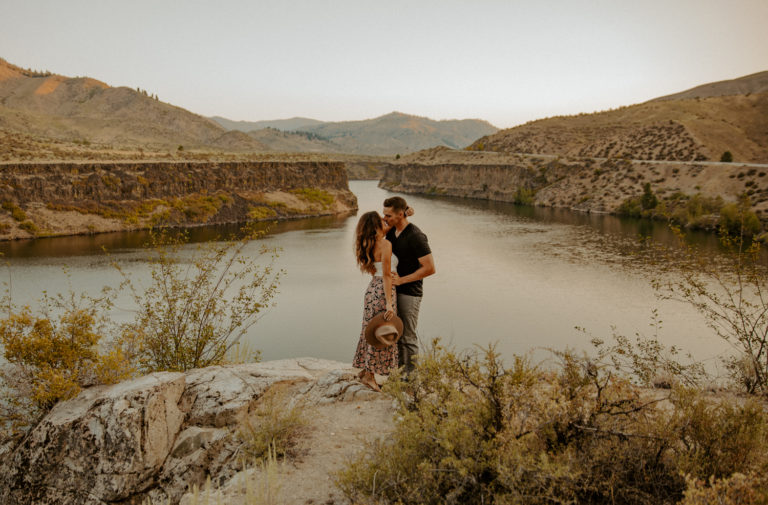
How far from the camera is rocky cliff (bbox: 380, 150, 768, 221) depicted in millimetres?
38719

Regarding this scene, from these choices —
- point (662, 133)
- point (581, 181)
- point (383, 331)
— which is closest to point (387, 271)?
point (383, 331)

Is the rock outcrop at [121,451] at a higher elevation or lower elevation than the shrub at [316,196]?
lower

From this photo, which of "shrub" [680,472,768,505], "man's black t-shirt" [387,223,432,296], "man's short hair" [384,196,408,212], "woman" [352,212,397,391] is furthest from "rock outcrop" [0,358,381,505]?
"shrub" [680,472,768,505]

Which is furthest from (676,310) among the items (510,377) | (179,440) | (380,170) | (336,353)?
(380,170)

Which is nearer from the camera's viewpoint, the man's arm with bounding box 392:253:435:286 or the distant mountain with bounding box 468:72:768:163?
A: the man's arm with bounding box 392:253:435:286

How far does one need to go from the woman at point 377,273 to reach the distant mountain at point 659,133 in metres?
56.7

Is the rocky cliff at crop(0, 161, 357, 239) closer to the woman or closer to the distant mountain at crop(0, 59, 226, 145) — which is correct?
the woman

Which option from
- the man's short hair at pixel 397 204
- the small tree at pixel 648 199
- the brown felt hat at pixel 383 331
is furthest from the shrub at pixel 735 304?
the small tree at pixel 648 199

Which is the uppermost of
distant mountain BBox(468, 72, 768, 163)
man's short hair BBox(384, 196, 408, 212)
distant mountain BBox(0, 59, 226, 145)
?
distant mountain BBox(0, 59, 226, 145)

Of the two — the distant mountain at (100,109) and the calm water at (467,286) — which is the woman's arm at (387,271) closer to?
the calm water at (467,286)

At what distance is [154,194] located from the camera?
120ft

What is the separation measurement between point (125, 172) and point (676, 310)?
1420 inches

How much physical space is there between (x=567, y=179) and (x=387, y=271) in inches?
2194

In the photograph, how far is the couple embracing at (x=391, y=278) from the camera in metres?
5.61
